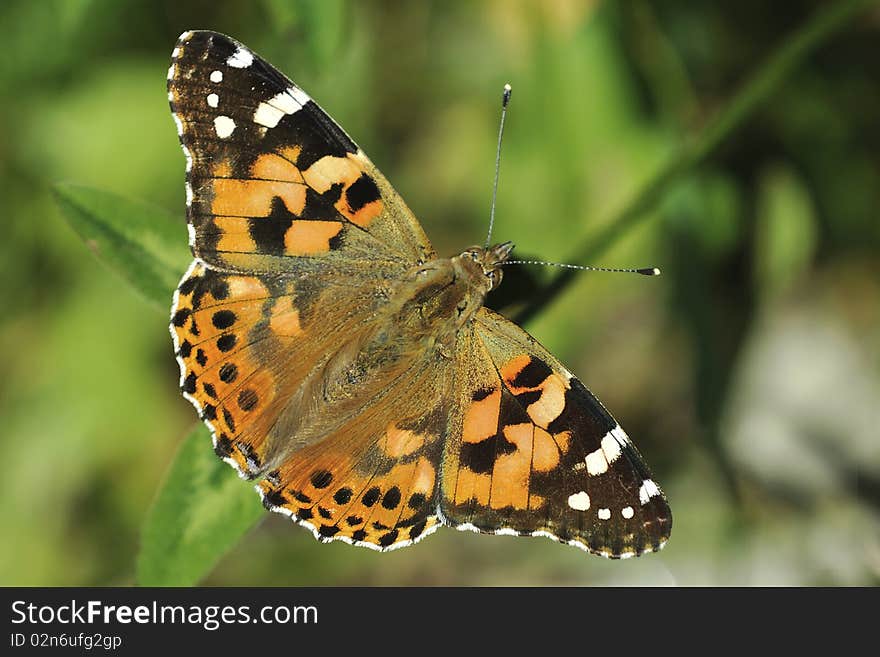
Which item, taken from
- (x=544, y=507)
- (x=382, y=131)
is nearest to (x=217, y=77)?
(x=544, y=507)

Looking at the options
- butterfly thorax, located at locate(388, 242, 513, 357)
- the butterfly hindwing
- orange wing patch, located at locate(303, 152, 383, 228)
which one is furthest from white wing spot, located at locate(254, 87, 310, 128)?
butterfly thorax, located at locate(388, 242, 513, 357)

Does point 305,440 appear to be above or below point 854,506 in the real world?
below

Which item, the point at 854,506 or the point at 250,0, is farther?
the point at 854,506

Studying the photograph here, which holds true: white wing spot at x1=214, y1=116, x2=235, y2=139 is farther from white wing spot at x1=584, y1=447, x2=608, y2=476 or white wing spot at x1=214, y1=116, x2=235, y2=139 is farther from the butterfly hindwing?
white wing spot at x1=584, y1=447, x2=608, y2=476

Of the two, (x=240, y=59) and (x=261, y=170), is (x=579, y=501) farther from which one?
(x=240, y=59)

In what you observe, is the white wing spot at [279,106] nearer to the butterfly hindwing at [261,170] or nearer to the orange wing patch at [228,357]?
the butterfly hindwing at [261,170]

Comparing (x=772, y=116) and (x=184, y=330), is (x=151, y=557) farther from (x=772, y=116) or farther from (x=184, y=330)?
(x=772, y=116)

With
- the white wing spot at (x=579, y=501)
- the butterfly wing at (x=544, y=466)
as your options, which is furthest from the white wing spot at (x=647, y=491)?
the white wing spot at (x=579, y=501)
